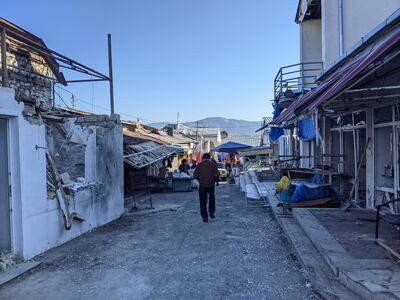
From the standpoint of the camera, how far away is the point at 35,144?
6.56 m

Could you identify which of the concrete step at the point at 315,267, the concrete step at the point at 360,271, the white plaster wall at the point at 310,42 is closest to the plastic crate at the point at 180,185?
the white plaster wall at the point at 310,42

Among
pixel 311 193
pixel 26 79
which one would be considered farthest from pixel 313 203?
pixel 26 79

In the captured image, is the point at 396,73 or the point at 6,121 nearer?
the point at 6,121

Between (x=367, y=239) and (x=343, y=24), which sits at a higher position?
(x=343, y=24)

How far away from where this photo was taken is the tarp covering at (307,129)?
13.3m

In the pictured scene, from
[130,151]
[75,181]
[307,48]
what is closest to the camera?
[75,181]

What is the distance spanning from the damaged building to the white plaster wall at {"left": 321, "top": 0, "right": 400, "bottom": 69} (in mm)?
6753

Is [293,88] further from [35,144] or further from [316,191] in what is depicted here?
[35,144]

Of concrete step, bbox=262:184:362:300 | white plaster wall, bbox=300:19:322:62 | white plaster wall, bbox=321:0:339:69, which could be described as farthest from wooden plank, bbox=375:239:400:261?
white plaster wall, bbox=300:19:322:62

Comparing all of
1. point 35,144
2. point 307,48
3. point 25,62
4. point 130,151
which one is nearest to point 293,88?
point 307,48

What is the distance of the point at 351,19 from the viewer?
33.6ft

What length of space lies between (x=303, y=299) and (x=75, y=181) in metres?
5.59

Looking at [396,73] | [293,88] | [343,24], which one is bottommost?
[396,73]

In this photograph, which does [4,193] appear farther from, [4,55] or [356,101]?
[356,101]
